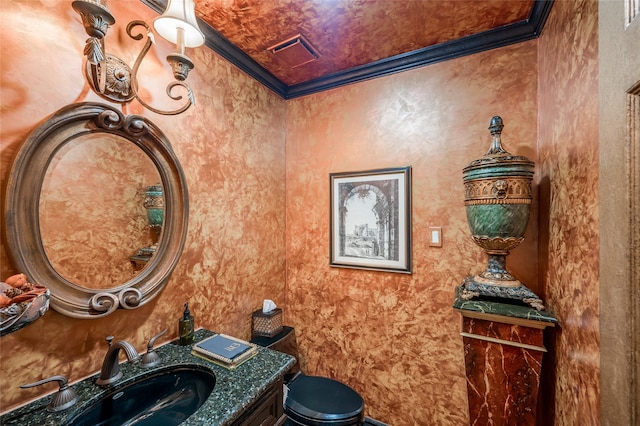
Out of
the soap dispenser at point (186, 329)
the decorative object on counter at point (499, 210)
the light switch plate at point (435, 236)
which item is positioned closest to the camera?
the decorative object on counter at point (499, 210)

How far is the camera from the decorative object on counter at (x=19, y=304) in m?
0.63

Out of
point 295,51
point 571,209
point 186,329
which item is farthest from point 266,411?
point 295,51

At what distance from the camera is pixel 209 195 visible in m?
1.55

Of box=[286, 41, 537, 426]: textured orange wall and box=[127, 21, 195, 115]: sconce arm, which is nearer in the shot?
box=[127, 21, 195, 115]: sconce arm

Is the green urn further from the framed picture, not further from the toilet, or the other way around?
the framed picture

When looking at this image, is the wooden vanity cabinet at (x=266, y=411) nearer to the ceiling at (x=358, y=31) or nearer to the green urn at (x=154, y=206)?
the green urn at (x=154, y=206)

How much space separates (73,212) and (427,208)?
184 cm

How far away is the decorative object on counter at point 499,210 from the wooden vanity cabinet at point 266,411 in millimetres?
980

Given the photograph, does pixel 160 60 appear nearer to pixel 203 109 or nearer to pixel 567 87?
pixel 203 109

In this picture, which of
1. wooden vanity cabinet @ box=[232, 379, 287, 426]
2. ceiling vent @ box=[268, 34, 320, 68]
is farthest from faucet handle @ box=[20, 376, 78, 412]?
ceiling vent @ box=[268, 34, 320, 68]

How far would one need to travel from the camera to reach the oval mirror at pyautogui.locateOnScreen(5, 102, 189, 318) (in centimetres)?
89

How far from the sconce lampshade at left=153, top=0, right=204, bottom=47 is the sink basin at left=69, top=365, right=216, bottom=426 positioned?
1.41m

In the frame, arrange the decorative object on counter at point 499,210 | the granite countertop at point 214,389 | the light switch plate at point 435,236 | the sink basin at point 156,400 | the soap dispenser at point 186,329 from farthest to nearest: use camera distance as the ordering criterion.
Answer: the light switch plate at point 435,236 < the soap dispenser at point 186,329 < the decorative object on counter at point 499,210 < the sink basin at point 156,400 < the granite countertop at point 214,389

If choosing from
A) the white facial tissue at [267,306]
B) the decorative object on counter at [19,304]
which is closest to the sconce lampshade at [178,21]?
the decorative object on counter at [19,304]
